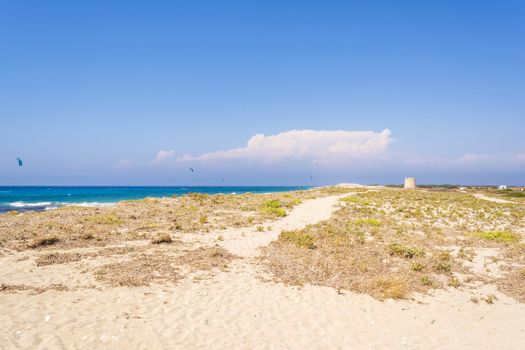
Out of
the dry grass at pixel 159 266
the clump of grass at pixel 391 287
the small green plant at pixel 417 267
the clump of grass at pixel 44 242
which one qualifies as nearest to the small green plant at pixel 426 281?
the clump of grass at pixel 391 287

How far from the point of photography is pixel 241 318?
29.5 feet

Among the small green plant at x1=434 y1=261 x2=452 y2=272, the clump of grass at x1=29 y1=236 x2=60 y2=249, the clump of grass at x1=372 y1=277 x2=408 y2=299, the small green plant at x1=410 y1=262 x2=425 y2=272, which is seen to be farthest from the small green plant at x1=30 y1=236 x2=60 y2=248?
the small green plant at x1=434 y1=261 x2=452 y2=272

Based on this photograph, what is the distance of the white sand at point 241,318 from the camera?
771 centimetres

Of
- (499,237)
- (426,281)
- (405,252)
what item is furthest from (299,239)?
(499,237)

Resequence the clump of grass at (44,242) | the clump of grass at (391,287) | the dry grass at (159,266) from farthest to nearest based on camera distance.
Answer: the clump of grass at (44,242) → the dry grass at (159,266) → the clump of grass at (391,287)

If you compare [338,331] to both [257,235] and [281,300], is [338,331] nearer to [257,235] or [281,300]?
[281,300]

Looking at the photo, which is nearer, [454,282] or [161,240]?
[454,282]

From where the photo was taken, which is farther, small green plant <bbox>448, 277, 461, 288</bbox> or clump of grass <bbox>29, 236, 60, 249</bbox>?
clump of grass <bbox>29, 236, 60, 249</bbox>

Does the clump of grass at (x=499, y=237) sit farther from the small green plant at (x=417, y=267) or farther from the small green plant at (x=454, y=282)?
the small green plant at (x=454, y=282)

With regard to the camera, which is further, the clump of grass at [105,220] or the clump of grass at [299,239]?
the clump of grass at [105,220]

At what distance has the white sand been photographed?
25.3 ft

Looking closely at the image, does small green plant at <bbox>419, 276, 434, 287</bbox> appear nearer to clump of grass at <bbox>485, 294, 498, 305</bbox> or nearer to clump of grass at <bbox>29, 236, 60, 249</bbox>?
clump of grass at <bbox>485, 294, 498, 305</bbox>

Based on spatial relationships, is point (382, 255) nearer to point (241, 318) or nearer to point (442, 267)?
point (442, 267)

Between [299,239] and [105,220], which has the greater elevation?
[105,220]
